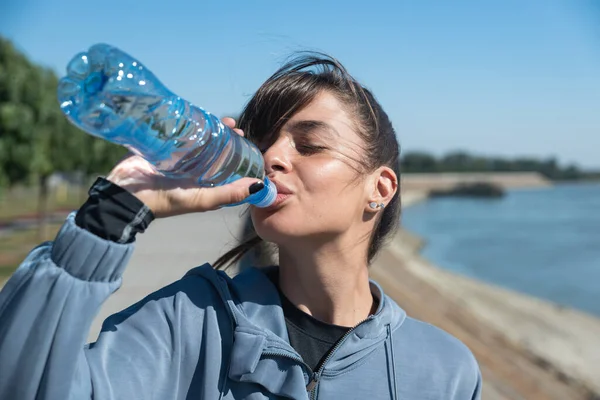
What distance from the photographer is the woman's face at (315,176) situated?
2.00 meters

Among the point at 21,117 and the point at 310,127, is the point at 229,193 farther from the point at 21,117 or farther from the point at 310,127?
the point at 21,117

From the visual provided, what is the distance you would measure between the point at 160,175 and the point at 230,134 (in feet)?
1.23

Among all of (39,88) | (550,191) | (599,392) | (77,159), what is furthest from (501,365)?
(550,191)

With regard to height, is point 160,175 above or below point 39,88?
above

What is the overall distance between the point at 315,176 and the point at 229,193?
40 centimetres

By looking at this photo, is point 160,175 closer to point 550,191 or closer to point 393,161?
point 393,161

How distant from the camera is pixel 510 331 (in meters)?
17.9

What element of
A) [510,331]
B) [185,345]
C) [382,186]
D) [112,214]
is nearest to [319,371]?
[185,345]

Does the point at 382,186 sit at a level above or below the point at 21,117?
above

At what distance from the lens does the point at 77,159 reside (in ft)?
77.2

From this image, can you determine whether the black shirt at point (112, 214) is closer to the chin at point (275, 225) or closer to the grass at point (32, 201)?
the chin at point (275, 225)

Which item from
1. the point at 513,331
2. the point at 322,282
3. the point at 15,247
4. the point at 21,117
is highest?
the point at 322,282

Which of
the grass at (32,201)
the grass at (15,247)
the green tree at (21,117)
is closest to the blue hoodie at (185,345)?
the grass at (15,247)

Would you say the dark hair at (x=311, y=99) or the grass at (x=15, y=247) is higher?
the dark hair at (x=311, y=99)
